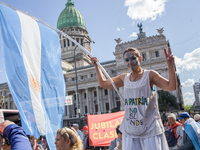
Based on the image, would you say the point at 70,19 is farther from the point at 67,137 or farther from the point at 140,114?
the point at 140,114

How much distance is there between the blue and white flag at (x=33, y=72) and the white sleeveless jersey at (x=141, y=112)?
2250 millimetres

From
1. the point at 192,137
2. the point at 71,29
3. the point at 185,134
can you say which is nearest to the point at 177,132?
the point at 185,134

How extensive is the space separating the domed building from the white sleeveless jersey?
67.4 metres

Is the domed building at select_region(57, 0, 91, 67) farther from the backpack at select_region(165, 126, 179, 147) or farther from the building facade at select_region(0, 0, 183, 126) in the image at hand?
the backpack at select_region(165, 126, 179, 147)

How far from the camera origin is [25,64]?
4418 mm

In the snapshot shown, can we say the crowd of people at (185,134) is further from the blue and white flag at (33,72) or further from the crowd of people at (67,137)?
the blue and white flag at (33,72)

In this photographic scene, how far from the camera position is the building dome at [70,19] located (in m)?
76.9

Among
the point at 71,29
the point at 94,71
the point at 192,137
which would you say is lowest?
the point at 192,137

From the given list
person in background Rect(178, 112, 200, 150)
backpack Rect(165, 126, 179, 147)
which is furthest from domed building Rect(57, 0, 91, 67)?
person in background Rect(178, 112, 200, 150)

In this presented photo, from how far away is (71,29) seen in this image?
249ft

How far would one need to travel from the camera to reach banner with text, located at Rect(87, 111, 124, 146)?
6734 mm

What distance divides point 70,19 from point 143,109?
7876 centimetres

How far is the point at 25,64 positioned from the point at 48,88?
2.41ft

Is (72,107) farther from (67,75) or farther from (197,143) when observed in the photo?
(197,143)
